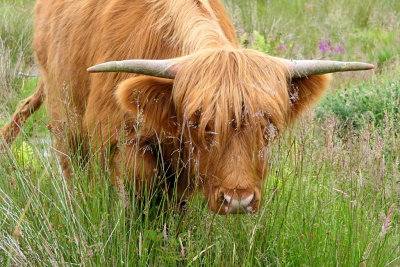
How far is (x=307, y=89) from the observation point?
9.62 ft

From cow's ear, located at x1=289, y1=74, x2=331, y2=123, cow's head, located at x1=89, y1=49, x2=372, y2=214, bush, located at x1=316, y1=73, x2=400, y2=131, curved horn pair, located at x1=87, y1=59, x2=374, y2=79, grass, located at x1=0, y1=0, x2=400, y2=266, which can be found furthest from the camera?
bush, located at x1=316, y1=73, x2=400, y2=131

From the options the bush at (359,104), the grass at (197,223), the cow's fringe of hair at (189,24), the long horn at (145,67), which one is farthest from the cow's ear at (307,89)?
the bush at (359,104)

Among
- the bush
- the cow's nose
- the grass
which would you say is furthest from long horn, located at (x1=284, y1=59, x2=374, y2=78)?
the bush

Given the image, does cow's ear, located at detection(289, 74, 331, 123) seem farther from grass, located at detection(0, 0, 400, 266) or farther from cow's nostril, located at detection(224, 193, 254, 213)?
cow's nostril, located at detection(224, 193, 254, 213)

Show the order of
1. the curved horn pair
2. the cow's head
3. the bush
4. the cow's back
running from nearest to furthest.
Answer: the cow's head < the curved horn pair < the cow's back < the bush

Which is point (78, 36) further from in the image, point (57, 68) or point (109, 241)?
point (109, 241)

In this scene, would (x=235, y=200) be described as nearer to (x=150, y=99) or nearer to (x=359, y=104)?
(x=150, y=99)

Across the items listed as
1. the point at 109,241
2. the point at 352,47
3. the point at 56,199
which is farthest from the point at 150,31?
the point at 352,47

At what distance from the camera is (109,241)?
2.32 metres

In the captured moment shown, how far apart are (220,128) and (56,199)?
87cm

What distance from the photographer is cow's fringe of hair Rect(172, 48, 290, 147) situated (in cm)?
252

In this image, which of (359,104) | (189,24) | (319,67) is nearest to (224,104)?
(319,67)

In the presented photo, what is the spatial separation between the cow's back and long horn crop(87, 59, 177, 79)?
0.26 metres

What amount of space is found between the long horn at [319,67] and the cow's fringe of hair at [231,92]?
0.26 feet
